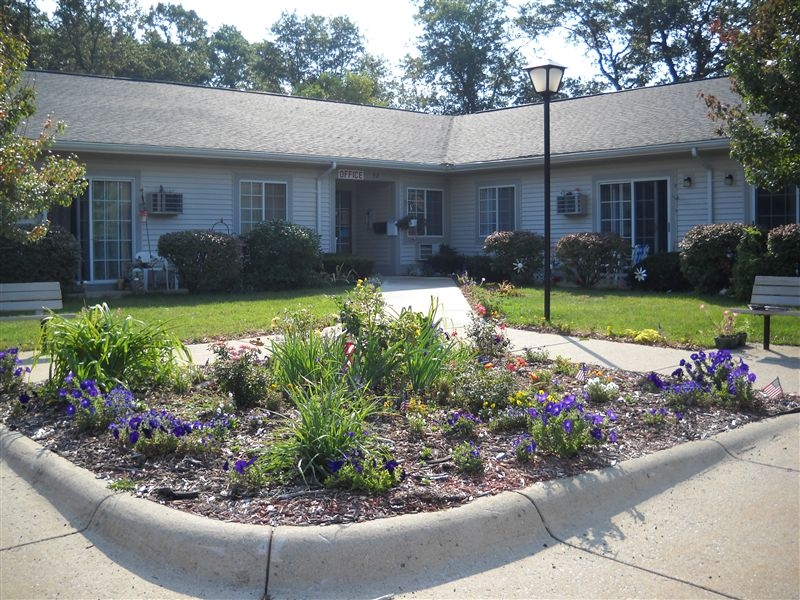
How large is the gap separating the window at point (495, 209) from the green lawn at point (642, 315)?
5277mm

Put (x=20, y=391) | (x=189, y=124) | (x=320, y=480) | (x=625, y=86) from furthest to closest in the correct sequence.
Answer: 1. (x=625, y=86)
2. (x=189, y=124)
3. (x=20, y=391)
4. (x=320, y=480)

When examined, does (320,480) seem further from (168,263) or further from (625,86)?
(625,86)

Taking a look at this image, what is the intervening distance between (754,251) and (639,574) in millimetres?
11582

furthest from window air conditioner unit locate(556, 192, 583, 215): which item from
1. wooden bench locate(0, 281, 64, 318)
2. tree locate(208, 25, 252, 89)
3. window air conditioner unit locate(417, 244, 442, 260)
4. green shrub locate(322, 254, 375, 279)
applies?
tree locate(208, 25, 252, 89)

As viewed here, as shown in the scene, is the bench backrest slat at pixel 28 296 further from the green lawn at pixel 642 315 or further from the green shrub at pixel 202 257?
the green shrub at pixel 202 257

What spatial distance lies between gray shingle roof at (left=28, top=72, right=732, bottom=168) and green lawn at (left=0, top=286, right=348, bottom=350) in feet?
11.7

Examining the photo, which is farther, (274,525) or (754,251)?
(754,251)

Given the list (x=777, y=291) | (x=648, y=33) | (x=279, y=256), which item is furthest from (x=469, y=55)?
(x=777, y=291)

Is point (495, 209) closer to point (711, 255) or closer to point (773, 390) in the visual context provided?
point (711, 255)

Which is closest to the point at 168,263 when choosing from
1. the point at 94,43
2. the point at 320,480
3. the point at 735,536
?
the point at 320,480

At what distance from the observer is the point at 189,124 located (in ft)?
64.3

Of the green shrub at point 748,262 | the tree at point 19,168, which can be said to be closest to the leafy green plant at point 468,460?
the tree at point 19,168

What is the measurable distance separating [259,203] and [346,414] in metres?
15.2

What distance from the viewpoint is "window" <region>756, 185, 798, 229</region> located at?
16.9 meters
